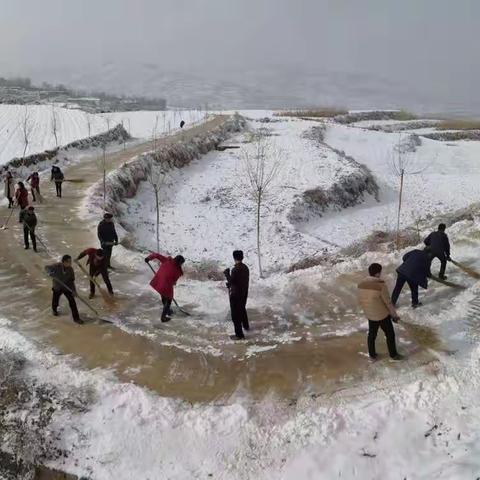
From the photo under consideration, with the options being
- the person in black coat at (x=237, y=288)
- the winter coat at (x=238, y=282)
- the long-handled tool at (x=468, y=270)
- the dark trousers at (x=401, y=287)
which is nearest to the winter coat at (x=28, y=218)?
the person in black coat at (x=237, y=288)

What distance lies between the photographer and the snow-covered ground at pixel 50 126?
34.7 meters

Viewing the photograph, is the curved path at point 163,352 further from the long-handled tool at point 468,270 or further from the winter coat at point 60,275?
the long-handled tool at point 468,270

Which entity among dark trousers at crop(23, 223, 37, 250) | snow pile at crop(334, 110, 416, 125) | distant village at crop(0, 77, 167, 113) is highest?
distant village at crop(0, 77, 167, 113)

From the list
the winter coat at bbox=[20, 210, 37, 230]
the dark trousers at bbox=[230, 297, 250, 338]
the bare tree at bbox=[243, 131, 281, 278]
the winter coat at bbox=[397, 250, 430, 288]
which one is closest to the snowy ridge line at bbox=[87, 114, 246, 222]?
the bare tree at bbox=[243, 131, 281, 278]

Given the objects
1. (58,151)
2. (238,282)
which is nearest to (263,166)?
(58,151)

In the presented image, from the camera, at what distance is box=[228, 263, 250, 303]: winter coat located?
923cm

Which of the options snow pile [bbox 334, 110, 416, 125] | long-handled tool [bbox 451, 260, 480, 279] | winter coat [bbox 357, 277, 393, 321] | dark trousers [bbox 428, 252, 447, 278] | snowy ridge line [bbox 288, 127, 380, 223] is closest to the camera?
winter coat [bbox 357, 277, 393, 321]

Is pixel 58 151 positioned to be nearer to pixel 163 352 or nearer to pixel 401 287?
pixel 163 352

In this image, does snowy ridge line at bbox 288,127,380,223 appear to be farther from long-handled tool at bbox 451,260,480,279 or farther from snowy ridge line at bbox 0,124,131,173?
long-handled tool at bbox 451,260,480,279

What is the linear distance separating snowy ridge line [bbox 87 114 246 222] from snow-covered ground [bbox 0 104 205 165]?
6.53 m

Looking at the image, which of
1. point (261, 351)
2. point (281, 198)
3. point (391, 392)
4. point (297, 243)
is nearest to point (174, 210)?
point (281, 198)

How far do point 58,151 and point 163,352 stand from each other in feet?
80.4

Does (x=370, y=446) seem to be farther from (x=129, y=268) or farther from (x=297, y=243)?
(x=297, y=243)

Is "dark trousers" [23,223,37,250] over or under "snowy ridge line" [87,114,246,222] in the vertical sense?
under
